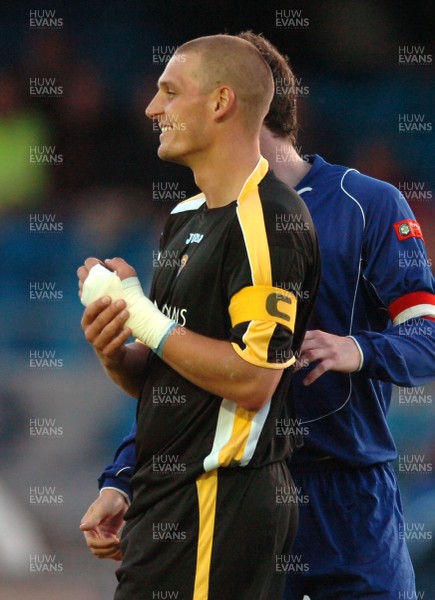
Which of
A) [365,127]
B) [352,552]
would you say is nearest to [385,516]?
[352,552]

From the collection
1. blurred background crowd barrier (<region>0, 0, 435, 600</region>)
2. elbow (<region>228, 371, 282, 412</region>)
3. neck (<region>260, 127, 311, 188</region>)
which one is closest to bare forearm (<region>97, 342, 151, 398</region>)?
elbow (<region>228, 371, 282, 412</region>)

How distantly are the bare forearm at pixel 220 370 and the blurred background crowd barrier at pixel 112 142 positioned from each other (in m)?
2.75

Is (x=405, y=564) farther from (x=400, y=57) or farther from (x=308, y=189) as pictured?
(x=400, y=57)

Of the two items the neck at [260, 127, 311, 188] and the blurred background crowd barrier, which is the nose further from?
the blurred background crowd barrier

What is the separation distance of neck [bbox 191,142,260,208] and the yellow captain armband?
24 centimetres

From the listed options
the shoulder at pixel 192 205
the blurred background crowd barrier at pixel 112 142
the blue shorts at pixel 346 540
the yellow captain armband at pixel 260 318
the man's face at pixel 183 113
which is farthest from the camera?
the blurred background crowd barrier at pixel 112 142

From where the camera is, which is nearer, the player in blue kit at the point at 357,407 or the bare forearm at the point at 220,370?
the bare forearm at the point at 220,370

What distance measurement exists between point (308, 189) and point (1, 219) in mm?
2536

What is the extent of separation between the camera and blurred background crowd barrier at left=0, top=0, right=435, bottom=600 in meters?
4.42

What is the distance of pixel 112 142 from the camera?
475 centimetres

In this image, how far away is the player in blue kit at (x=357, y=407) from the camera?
7.11 ft

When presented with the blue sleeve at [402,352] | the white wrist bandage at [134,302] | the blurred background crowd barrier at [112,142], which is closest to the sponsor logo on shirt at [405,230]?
the blue sleeve at [402,352]

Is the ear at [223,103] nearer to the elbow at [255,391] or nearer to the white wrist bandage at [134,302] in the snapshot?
the white wrist bandage at [134,302]

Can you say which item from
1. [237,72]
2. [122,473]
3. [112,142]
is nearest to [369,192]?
[237,72]
